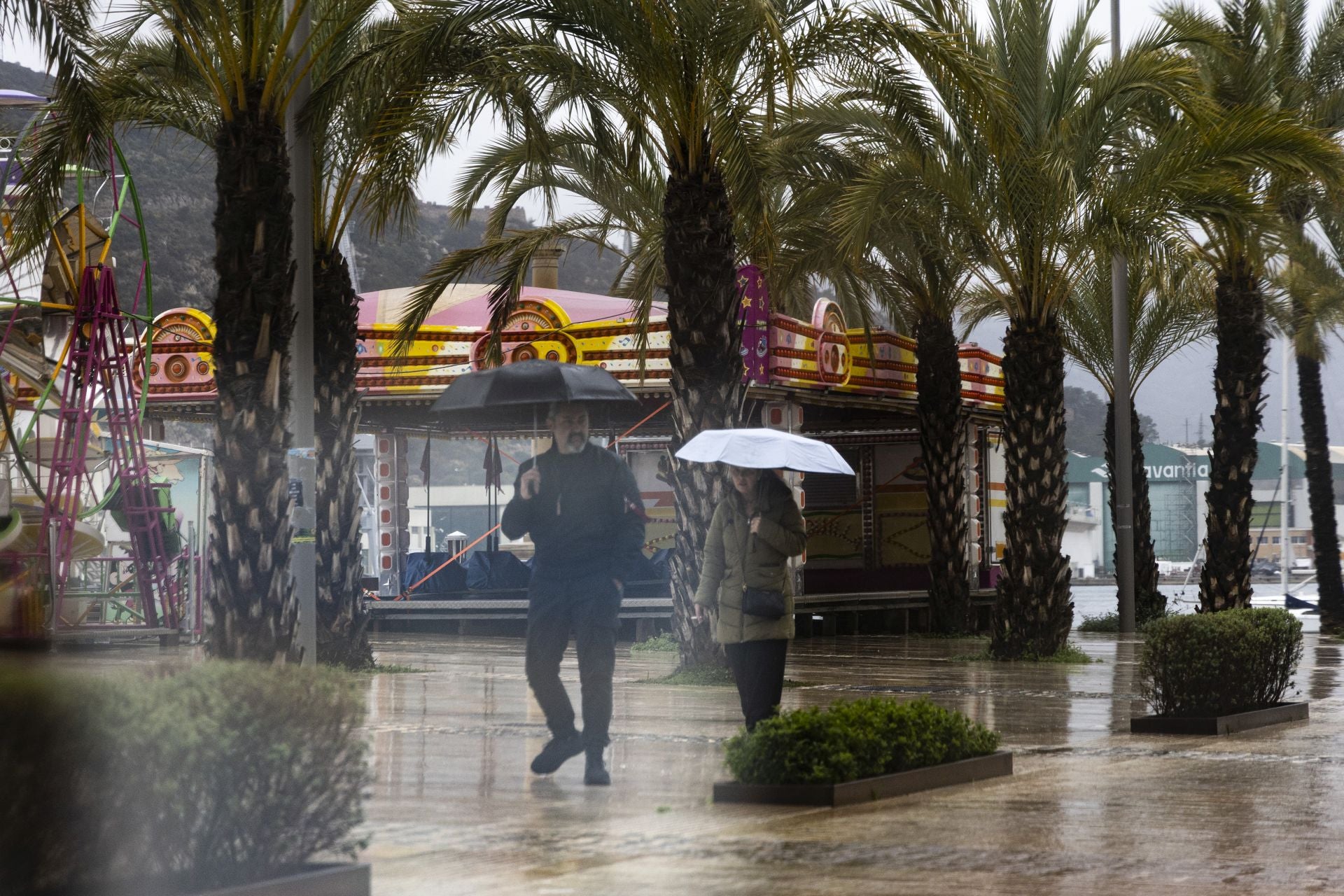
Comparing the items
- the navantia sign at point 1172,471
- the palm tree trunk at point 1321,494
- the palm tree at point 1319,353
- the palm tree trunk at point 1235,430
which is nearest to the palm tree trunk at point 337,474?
the palm tree trunk at point 1235,430

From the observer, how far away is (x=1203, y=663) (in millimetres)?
11898

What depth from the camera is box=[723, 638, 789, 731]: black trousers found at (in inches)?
360

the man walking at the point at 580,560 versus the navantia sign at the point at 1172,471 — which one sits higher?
the navantia sign at the point at 1172,471

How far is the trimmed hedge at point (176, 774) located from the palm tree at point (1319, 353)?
2210 cm

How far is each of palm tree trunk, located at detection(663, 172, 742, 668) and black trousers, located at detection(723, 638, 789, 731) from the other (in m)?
6.37

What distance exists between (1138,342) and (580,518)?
77.8ft

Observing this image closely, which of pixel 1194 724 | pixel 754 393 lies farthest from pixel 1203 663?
pixel 754 393

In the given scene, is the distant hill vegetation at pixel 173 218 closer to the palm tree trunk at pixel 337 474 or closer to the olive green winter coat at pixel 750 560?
the palm tree trunk at pixel 337 474

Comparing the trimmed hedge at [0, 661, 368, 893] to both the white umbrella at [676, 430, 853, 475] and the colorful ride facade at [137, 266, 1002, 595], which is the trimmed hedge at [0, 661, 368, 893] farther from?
the colorful ride facade at [137, 266, 1002, 595]

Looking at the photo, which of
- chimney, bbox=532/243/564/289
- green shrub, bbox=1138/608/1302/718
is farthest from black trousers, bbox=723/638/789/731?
chimney, bbox=532/243/564/289

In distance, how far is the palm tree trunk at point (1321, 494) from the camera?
28188 mm

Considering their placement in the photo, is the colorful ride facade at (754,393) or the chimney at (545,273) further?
the chimney at (545,273)

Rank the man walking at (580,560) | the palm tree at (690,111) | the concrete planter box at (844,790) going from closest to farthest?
the concrete planter box at (844,790) → the man walking at (580,560) → the palm tree at (690,111)

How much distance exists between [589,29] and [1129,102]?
24.3 feet
